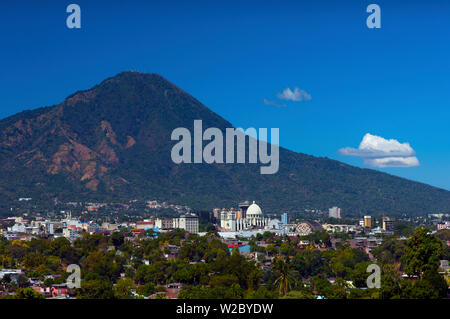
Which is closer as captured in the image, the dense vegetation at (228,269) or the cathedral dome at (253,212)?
the dense vegetation at (228,269)

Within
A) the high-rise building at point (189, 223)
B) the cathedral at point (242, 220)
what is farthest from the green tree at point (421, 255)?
the cathedral at point (242, 220)

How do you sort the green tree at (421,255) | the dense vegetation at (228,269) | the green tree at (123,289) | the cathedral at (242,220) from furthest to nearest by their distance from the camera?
the cathedral at (242,220) → the green tree at (123,289) → the green tree at (421,255) → the dense vegetation at (228,269)

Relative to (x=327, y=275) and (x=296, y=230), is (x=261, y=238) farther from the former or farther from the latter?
(x=327, y=275)

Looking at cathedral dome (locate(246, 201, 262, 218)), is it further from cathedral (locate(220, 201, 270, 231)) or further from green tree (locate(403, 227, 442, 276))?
green tree (locate(403, 227, 442, 276))

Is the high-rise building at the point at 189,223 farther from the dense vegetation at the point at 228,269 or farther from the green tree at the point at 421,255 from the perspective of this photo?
the green tree at the point at 421,255

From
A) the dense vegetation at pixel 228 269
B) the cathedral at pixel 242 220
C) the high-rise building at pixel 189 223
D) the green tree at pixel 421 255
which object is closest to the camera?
the dense vegetation at pixel 228 269

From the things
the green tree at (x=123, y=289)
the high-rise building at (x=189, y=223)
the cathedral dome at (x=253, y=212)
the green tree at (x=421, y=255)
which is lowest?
the green tree at (x=123, y=289)

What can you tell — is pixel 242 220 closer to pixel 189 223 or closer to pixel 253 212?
pixel 253 212

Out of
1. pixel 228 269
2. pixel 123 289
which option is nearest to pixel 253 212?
pixel 228 269

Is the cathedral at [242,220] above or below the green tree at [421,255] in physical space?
above
